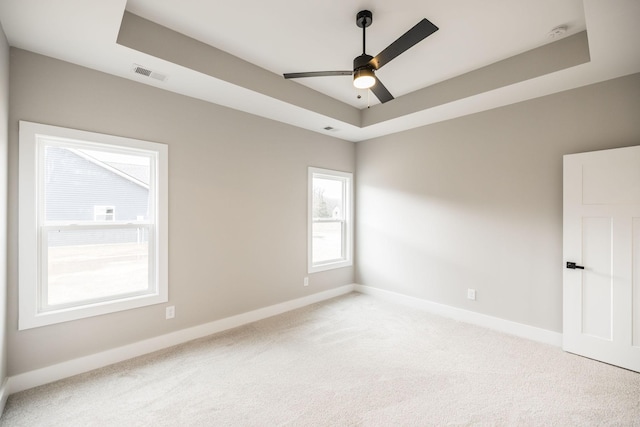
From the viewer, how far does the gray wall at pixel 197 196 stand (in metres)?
2.32

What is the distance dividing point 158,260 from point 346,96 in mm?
2976

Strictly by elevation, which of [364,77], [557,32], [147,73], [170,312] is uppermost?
[557,32]

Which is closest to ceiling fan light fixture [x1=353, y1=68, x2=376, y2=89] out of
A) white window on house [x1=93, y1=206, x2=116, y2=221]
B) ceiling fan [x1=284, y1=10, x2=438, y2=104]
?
ceiling fan [x1=284, y1=10, x2=438, y2=104]

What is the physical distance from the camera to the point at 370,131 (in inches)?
173

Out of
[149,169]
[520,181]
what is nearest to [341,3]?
[149,169]

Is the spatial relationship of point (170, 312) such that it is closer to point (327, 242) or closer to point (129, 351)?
point (129, 351)

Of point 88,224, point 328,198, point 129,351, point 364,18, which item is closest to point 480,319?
point 328,198

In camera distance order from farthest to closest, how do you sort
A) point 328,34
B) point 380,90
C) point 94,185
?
point 94,185 → point 328,34 → point 380,90

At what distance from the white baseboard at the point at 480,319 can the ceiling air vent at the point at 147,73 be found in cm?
402

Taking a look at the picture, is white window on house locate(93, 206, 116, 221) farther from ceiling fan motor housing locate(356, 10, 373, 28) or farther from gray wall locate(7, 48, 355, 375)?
ceiling fan motor housing locate(356, 10, 373, 28)

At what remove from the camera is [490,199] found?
3508 mm

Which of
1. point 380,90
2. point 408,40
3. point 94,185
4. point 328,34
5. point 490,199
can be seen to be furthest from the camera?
point 490,199

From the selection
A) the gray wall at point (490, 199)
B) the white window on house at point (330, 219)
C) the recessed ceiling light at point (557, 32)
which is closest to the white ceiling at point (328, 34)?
the recessed ceiling light at point (557, 32)

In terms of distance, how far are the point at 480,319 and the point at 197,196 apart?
3681 mm
